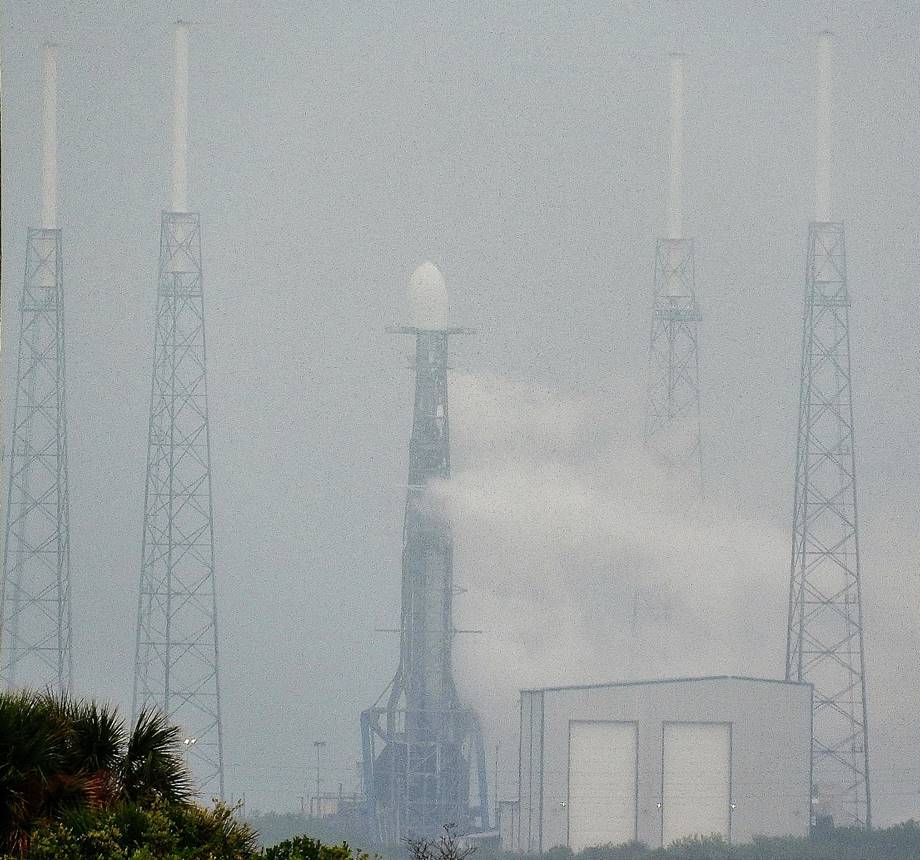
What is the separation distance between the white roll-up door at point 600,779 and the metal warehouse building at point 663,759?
1.2 inches

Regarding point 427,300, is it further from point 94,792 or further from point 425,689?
point 94,792

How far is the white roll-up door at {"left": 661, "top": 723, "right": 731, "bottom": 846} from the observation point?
59688 millimetres

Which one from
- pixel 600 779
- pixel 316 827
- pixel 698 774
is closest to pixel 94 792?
pixel 600 779

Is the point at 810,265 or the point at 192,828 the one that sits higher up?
the point at 810,265

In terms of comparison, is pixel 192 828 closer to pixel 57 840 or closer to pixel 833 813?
pixel 57 840

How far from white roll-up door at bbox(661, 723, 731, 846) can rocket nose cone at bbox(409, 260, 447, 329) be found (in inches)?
615

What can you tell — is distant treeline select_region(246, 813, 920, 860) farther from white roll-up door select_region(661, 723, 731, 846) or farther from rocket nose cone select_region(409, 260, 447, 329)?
rocket nose cone select_region(409, 260, 447, 329)

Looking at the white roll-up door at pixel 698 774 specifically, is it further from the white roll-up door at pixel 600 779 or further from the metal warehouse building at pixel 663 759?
the white roll-up door at pixel 600 779

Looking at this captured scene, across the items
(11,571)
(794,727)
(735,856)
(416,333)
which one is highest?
(416,333)

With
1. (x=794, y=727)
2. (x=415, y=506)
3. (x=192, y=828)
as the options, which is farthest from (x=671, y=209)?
(x=192, y=828)

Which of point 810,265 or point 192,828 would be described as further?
point 810,265

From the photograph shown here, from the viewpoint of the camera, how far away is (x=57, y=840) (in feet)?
50.1

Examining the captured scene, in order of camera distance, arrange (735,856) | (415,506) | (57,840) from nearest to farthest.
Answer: (57,840) < (735,856) < (415,506)

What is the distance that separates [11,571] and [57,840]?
2043 inches
